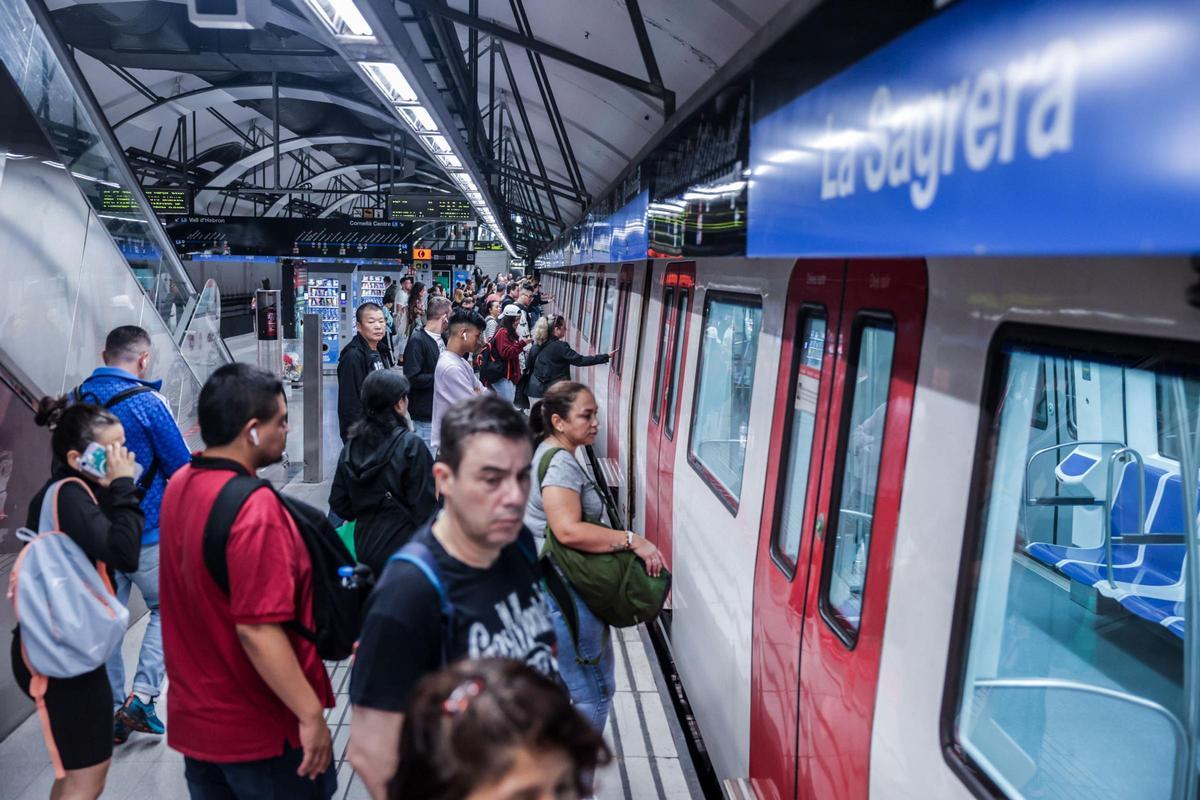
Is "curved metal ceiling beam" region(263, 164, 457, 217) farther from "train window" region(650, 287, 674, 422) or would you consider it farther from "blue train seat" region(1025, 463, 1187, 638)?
"blue train seat" region(1025, 463, 1187, 638)

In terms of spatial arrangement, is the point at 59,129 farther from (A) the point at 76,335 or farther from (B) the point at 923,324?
(B) the point at 923,324

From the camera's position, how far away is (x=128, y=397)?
3.83 meters

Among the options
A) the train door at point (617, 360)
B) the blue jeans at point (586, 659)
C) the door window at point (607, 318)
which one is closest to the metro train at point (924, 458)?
the blue jeans at point (586, 659)

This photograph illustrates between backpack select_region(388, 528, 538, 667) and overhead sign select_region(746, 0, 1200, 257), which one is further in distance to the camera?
backpack select_region(388, 528, 538, 667)

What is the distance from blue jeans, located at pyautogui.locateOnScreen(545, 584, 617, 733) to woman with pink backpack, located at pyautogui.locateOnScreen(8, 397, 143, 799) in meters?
1.35

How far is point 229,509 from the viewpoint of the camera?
7.38ft

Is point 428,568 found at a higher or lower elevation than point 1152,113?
lower

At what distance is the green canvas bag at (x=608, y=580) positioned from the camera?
10.3ft

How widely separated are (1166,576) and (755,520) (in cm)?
341

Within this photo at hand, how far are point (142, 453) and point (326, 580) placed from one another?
190cm

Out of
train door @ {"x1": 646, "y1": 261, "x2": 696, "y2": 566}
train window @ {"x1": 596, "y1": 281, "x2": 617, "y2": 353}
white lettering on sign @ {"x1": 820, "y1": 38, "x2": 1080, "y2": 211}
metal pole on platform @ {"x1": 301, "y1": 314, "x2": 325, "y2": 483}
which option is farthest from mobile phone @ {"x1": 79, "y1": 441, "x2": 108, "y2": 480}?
train window @ {"x1": 596, "y1": 281, "x2": 617, "y2": 353}

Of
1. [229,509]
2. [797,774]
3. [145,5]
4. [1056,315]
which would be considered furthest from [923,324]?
[145,5]

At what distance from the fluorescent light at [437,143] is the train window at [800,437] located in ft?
15.6

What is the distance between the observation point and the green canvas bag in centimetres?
314
